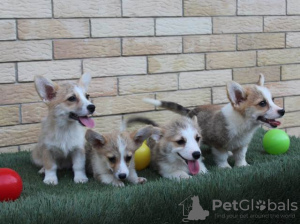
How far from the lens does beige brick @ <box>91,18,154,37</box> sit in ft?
18.8

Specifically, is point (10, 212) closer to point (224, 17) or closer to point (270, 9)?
point (224, 17)

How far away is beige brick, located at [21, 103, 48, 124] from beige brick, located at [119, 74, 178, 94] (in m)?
1.11

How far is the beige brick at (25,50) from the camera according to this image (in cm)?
525

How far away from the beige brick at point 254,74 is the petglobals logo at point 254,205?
10.7ft

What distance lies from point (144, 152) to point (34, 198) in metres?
1.50

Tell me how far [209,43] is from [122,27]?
145cm

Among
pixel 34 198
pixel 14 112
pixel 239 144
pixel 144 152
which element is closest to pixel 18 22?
pixel 14 112

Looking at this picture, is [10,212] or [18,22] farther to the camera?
[18,22]

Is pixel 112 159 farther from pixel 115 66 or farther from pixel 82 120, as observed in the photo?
pixel 115 66

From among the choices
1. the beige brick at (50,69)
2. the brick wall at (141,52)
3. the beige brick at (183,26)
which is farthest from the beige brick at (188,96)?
the beige brick at (50,69)

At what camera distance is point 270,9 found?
7027 mm

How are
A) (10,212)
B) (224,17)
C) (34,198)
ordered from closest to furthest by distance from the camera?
(10,212) < (34,198) < (224,17)

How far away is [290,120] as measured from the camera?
739 centimetres

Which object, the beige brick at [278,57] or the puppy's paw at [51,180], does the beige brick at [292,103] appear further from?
the puppy's paw at [51,180]
